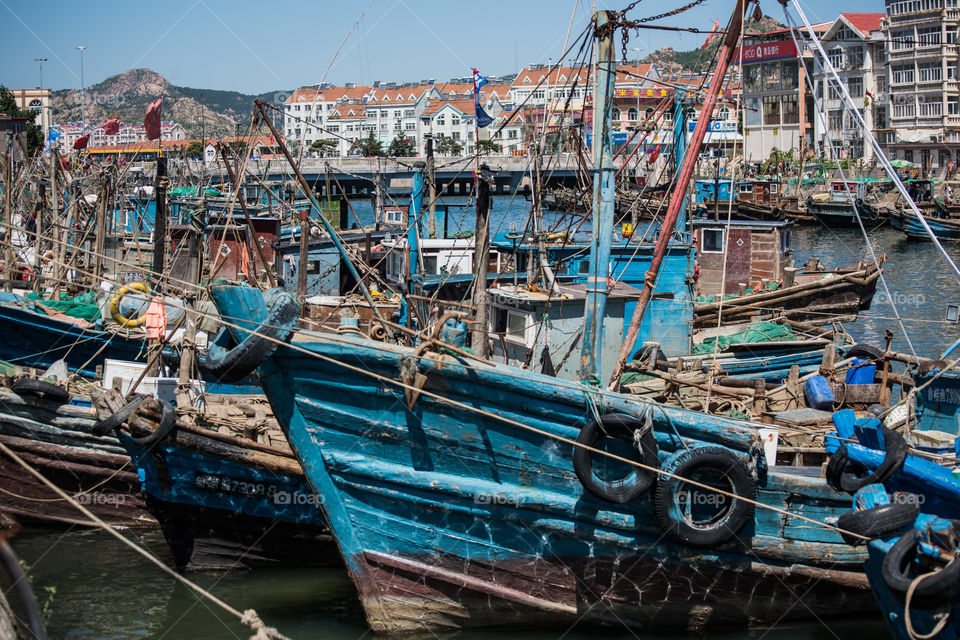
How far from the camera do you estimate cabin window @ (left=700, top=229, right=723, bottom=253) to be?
73.6ft

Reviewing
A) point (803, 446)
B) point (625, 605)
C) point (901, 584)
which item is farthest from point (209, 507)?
point (901, 584)

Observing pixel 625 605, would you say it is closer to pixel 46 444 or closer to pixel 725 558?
pixel 725 558

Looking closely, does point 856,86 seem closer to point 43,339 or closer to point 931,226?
point 931,226

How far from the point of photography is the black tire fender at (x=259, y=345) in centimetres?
741

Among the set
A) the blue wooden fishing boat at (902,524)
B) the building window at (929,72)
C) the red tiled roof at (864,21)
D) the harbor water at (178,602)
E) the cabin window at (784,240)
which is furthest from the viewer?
the red tiled roof at (864,21)

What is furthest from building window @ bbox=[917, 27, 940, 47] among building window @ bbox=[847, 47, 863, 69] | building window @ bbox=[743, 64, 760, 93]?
building window @ bbox=[743, 64, 760, 93]

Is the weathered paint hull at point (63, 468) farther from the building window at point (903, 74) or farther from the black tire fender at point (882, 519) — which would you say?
the building window at point (903, 74)

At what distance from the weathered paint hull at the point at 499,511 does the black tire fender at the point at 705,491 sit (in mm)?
233

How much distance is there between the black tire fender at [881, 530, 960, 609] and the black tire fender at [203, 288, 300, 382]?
4.95 metres

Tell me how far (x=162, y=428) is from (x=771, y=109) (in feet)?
291

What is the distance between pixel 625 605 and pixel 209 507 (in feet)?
16.5

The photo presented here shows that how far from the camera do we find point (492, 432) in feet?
26.0

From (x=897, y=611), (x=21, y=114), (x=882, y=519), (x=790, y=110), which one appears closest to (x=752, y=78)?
(x=790, y=110)

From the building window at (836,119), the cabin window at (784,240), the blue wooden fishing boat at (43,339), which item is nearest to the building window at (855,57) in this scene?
the building window at (836,119)
